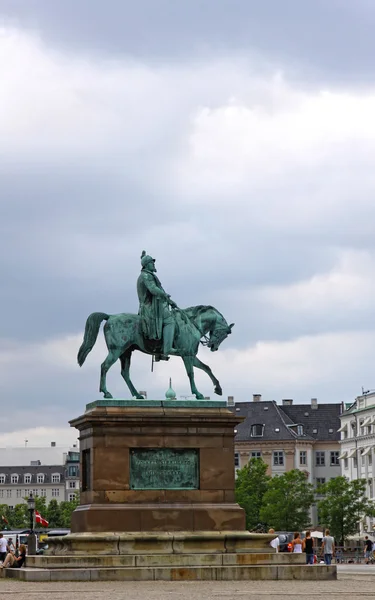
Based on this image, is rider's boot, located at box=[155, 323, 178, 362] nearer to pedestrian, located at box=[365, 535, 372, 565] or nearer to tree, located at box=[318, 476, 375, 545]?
pedestrian, located at box=[365, 535, 372, 565]

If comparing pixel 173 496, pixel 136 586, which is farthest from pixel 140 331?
pixel 136 586

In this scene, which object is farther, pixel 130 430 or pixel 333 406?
pixel 333 406

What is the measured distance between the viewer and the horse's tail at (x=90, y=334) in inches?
1738

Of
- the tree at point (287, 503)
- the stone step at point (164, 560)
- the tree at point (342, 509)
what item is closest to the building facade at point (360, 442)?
the tree at point (287, 503)

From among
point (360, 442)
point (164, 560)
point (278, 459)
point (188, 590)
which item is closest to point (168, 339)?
point (164, 560)

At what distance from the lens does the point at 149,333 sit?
A: 43656mm

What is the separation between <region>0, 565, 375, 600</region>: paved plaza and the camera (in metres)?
29.9

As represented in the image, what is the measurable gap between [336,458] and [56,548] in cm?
13791

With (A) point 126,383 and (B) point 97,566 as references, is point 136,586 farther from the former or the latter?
(A) point 126,383

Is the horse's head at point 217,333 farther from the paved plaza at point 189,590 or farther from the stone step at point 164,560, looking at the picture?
the paved plaza at point 189,590

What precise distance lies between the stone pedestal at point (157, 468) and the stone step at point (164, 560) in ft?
4.89

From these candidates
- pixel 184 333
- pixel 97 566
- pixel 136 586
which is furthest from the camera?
pixel 184 333

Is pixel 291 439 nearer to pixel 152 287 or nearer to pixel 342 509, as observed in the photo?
pixel 342 509

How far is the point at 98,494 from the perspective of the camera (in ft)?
134
